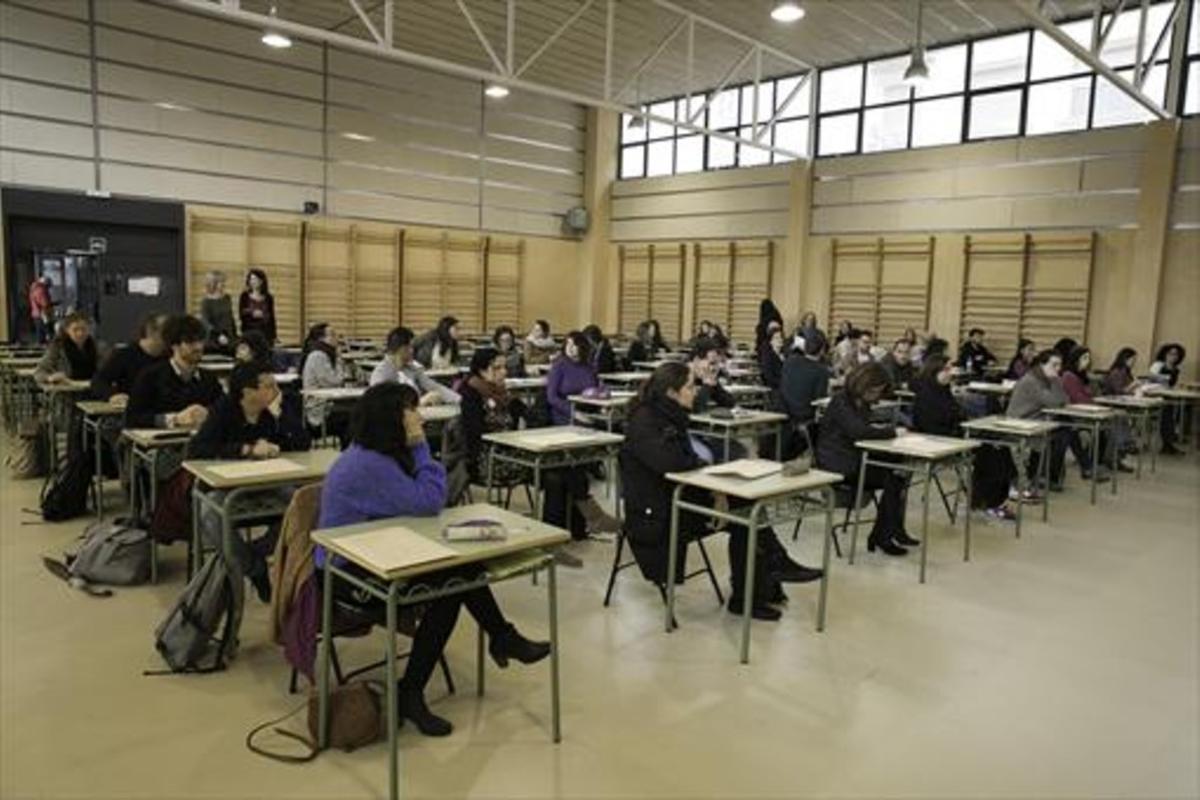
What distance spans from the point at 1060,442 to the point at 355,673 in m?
A: 6.64

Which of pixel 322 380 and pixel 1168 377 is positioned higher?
pixel 1168 377

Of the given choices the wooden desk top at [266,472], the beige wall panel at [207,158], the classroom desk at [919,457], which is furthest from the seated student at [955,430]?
the beige wall panel at [207,158]

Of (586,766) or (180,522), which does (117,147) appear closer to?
(180,522)

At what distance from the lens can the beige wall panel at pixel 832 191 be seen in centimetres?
1329

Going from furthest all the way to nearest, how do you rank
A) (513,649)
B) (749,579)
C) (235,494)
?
(749,579), (235,494), (513,649)

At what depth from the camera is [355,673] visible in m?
3.38

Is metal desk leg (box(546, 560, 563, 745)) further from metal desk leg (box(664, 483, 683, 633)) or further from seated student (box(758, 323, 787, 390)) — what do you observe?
seated student (box(758, 323, 787, 390))

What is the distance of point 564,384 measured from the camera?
6926 mm

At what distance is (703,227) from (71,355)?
10799mm

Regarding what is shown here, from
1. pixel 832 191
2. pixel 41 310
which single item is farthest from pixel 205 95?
pixel 832 191

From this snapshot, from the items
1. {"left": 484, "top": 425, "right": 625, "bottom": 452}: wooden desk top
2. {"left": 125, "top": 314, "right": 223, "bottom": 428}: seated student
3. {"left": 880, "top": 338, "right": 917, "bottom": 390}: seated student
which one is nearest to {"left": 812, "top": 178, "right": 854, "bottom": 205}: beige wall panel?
{"left": 880, "top": 338, "right": 917, "bottom": 390}: seated student

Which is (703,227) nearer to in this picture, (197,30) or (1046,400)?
(197,30)

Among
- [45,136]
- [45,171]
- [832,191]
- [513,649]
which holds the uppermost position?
[832,191]

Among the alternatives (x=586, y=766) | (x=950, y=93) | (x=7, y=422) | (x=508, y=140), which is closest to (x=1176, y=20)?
(x=950, y=93)
